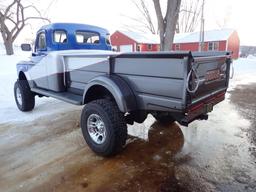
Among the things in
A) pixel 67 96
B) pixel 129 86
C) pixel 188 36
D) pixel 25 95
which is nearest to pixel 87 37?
pixel 67 96

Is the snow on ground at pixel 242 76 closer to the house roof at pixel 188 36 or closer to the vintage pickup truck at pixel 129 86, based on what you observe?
the vintage pickup truck at pixel 129 86

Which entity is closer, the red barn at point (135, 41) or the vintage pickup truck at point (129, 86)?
the vintage pickup truck at point (129, 86)

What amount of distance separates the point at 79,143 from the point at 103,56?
167 cm

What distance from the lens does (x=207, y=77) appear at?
3.32 metres

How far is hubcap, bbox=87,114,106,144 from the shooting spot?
364 cm

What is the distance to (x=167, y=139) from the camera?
4246mm

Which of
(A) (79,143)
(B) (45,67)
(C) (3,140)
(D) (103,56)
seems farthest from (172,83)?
(C) (3,140)

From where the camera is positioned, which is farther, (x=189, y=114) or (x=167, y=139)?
(x=167, y=139)

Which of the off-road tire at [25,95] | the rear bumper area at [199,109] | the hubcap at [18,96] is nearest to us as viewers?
the rear bumper area at [199,109]

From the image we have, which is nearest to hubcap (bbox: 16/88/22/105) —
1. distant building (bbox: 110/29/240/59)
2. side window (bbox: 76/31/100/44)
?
side window (bbox: 76/31/100/44)

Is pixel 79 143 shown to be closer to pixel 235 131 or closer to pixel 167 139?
pixel 167 139

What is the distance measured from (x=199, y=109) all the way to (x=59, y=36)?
3762 mm

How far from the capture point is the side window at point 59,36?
527 centimetres

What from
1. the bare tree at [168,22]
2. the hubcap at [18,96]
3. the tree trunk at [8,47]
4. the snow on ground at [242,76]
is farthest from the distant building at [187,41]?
the hubcap at [18,96]
